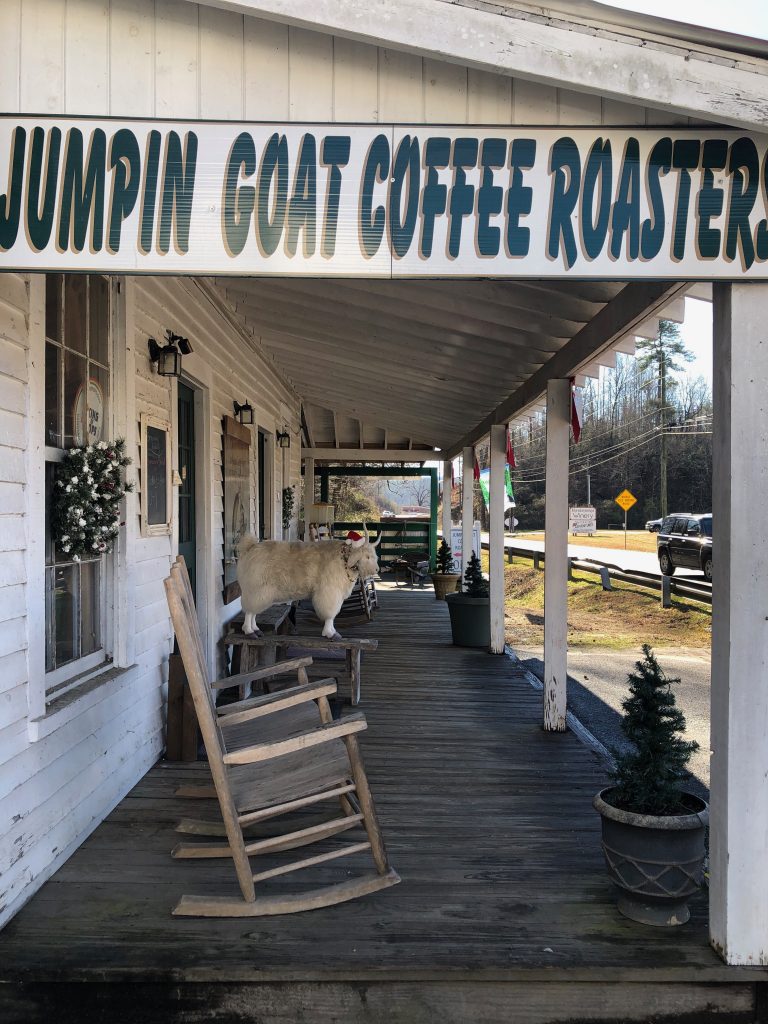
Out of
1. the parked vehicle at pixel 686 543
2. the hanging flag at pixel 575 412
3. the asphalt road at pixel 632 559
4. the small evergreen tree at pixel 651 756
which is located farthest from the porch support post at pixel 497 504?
the asphalt road at pixel 632 559

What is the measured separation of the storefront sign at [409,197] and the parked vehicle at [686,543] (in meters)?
12.7

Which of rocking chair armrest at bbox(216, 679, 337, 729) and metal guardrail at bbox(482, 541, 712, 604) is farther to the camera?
metal guardrail at bbox(482, 541, 712, 604)

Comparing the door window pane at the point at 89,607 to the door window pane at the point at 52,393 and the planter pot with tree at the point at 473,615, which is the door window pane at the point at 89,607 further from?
the planter pot with tree at the point at 473,615

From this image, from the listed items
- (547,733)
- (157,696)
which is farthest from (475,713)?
(157,696)

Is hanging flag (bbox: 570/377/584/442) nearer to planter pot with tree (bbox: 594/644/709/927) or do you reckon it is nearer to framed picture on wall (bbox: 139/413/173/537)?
planter pot with tree (bbox: 594/644/709/927)

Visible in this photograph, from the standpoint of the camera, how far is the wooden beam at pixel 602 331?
2760 mm

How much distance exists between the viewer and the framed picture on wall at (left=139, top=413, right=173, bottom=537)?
339cm

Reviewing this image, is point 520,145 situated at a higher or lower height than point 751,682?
higher

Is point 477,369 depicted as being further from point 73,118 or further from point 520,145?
point 73,118

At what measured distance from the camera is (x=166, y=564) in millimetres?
3816

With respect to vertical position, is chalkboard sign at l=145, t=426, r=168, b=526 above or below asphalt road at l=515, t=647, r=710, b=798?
above

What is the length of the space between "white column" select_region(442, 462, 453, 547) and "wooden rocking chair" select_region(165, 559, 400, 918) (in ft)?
29.9

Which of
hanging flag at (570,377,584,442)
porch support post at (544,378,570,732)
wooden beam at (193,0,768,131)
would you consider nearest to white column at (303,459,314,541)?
porch support post at (544,378,570,732)

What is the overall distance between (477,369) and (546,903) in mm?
3801
